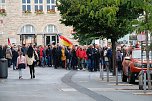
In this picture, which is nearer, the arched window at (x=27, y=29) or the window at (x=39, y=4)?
the arched window at (x=27, y=29)

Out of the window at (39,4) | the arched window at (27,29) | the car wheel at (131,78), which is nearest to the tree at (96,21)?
the car wheel at (131,78)

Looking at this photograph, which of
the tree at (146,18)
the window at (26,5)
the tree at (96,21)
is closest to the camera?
the tree at (146,18)

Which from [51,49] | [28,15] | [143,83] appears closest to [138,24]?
[143,83]

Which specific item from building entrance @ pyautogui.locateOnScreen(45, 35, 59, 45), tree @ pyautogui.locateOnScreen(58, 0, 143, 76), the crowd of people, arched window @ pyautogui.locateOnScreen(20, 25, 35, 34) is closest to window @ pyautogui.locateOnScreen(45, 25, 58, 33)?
building entrance @ pyautogui.locateOnScreen(45, 35, 59, 45)

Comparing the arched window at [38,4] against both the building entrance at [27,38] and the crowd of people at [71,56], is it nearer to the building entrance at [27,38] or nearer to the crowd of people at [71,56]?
the building entrance at [27,38]

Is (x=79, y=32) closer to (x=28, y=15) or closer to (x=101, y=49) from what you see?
(x=101, y=49)

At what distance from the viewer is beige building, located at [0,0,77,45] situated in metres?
72.8

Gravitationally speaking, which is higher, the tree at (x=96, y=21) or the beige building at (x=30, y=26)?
the beige building at (x=30, y=26)

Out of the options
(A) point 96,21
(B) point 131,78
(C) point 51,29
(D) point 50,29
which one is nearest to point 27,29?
(D) point 50,29

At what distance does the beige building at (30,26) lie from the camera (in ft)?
239

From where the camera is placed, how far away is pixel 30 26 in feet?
240

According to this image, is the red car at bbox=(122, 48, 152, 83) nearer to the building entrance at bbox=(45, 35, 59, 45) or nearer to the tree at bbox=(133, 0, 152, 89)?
the tree at bbox=(133, 0, 152, 89)

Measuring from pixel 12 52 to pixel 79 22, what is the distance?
13.5 meters

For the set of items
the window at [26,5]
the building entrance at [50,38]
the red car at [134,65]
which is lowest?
the red car at [134,65]
